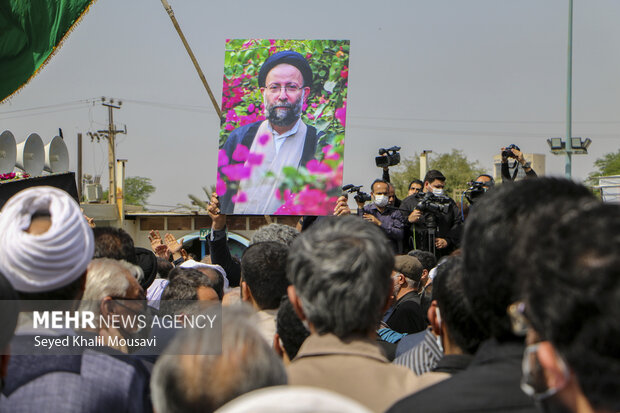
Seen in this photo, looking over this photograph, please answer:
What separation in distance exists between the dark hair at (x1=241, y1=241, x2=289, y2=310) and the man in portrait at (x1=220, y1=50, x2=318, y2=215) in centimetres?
239

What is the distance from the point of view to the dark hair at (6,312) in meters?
1.69

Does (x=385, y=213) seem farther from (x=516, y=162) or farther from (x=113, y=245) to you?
(x=113, y=245)

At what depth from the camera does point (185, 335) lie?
1.53 meters

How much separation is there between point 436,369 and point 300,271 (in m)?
0.53

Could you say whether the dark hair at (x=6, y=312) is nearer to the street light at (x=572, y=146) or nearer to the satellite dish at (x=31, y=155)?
the satellite dish at (x=31, y=155)

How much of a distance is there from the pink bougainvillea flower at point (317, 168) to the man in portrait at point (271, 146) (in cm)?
5

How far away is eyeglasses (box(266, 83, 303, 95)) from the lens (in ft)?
18.9

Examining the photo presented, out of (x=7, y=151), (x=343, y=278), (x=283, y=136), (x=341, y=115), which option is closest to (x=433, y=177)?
(x=341, y=115)

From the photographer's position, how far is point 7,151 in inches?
314

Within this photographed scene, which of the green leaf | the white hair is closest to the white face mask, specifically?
the green leaf

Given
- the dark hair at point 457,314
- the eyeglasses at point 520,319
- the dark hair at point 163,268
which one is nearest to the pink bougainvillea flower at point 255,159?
the dark hair at point 163,268

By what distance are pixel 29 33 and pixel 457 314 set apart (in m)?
5.34

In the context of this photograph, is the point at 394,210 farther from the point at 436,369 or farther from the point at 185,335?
the point at 185,335

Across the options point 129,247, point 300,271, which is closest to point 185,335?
point 300,271
